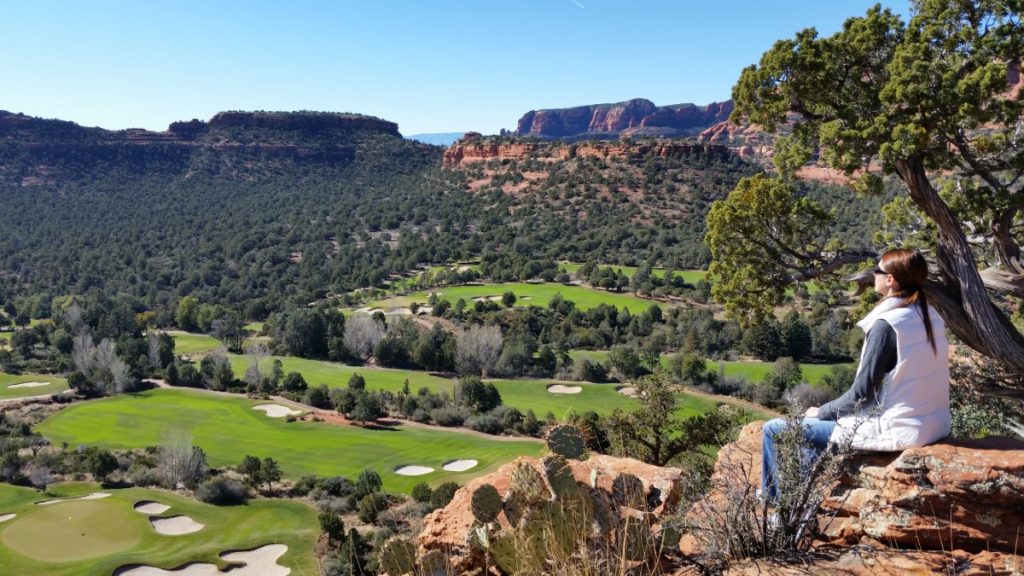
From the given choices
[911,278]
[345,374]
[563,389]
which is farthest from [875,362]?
[345,374]

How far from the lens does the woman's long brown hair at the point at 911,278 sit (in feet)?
12.1

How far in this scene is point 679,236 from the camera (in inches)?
2502

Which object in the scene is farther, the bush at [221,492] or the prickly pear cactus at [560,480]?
the bush at [221,492]

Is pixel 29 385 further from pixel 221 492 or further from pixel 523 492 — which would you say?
pixel 523 492

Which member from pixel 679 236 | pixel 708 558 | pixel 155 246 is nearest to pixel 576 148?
pixel 679 236

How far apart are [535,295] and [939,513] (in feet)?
161

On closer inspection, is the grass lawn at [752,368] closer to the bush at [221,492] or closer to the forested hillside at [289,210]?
the forested hillside at [289,210]

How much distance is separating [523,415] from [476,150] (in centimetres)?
7398

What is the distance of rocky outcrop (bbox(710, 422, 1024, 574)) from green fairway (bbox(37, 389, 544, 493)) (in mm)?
20399

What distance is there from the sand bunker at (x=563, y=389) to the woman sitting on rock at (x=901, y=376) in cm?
3039

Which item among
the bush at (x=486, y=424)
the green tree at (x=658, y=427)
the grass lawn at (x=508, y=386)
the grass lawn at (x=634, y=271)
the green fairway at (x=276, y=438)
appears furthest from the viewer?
the grass lawn at (x=634, y=271)

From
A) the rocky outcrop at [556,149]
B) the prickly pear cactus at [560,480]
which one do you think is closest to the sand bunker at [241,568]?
the prickly pear cactus at [560,480]

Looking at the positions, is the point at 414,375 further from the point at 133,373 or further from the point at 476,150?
the point at 476,150

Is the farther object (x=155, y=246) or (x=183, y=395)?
(x=155, y=246)
